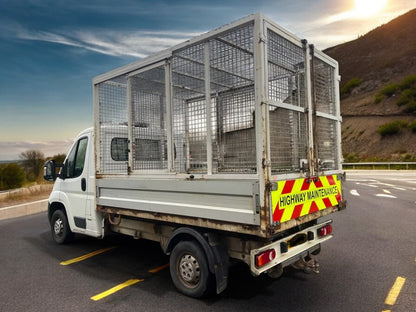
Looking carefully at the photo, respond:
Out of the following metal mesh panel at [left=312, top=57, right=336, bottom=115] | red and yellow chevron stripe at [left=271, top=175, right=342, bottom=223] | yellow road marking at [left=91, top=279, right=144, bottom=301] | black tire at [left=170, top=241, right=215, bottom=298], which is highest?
metal mesh panel at [left=312, top=57, right=336, bottom=115]

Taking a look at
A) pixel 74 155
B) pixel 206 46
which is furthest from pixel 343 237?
pixel 74 155

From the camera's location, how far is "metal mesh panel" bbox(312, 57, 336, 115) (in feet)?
15.2

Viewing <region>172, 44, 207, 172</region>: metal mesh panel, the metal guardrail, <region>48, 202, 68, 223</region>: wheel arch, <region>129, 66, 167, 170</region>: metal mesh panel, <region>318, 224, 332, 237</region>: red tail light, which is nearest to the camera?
<region>172, 44, 207, 172</region>: metal mesh panel

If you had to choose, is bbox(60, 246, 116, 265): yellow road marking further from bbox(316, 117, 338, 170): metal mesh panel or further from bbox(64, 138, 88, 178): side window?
bbox(316, 117, 338, 170): metal mesh panel

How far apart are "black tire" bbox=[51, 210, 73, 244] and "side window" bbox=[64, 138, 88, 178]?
2.75 feet

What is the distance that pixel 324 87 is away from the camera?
4.84 metres

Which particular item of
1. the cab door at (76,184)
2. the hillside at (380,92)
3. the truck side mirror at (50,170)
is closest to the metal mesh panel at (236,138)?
the cab door at (76,184)

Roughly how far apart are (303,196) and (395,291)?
5.35ft

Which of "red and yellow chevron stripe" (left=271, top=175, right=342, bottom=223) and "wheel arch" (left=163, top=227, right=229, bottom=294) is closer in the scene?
"red and yellow chevron stripe" (left=271, top=175, right=342, bottom=223)

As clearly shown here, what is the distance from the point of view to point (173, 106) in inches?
174

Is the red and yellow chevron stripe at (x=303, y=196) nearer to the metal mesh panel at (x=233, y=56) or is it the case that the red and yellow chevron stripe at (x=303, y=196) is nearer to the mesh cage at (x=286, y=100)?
the mesh cage at (x=286, y=100)

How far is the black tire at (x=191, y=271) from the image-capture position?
3822 millimetres

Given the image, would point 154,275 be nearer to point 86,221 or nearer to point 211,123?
point 86,221

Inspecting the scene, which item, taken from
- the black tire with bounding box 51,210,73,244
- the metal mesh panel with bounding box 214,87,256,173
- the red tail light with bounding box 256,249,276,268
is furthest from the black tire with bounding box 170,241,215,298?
the black tire with bounding box 51,210,73,244
